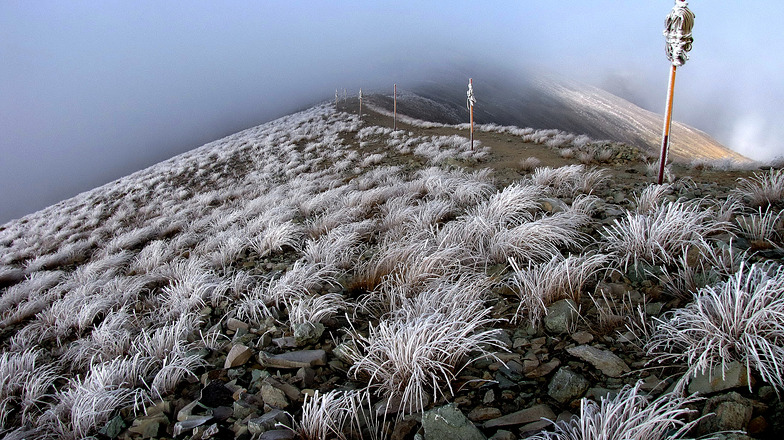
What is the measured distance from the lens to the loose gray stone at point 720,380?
152cm

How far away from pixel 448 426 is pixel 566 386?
0.64m

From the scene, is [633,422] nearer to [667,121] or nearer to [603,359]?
[603,359]

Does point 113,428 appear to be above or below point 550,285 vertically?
below

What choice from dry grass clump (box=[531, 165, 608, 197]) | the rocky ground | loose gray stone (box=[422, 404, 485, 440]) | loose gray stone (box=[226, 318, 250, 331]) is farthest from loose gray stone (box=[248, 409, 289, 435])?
dry grass clump (box=[531, 165, 608, 197])

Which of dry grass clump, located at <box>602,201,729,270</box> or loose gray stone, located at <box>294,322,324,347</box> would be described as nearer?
loose gray stone, located at <box>294,322,324,347</box>

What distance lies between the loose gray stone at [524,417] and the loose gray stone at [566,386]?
100mm

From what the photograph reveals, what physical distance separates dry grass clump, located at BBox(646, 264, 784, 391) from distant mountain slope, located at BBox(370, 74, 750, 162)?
35.6 metres

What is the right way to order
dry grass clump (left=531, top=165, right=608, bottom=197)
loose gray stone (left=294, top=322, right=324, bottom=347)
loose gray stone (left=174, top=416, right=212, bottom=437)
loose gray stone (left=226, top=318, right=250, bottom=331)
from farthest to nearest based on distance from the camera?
dry grass clump (left=531, top=165, right=608, bottom=197), loose gray stone (left=226, top=318, right=250, bottom=331), loose gray stone (left=294, top=322, right=324, bottom=347), loose gray stone (left=174, top=416, right=212, bottom=437)

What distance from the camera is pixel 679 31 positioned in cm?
454

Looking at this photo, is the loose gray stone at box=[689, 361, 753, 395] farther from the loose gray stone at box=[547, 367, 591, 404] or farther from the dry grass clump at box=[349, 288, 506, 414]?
the dry grass clump at box=[349, 288, 506, 414]

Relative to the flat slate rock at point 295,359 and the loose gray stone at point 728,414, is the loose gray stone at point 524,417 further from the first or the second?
the flat slate rock at point 295,359

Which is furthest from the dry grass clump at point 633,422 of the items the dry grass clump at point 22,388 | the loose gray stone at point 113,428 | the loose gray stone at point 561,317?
the dry grass clump at point 22,388

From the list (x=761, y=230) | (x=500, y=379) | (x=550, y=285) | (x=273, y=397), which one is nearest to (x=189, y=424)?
(x=273, y=397)

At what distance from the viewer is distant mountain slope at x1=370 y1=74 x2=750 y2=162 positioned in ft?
151
